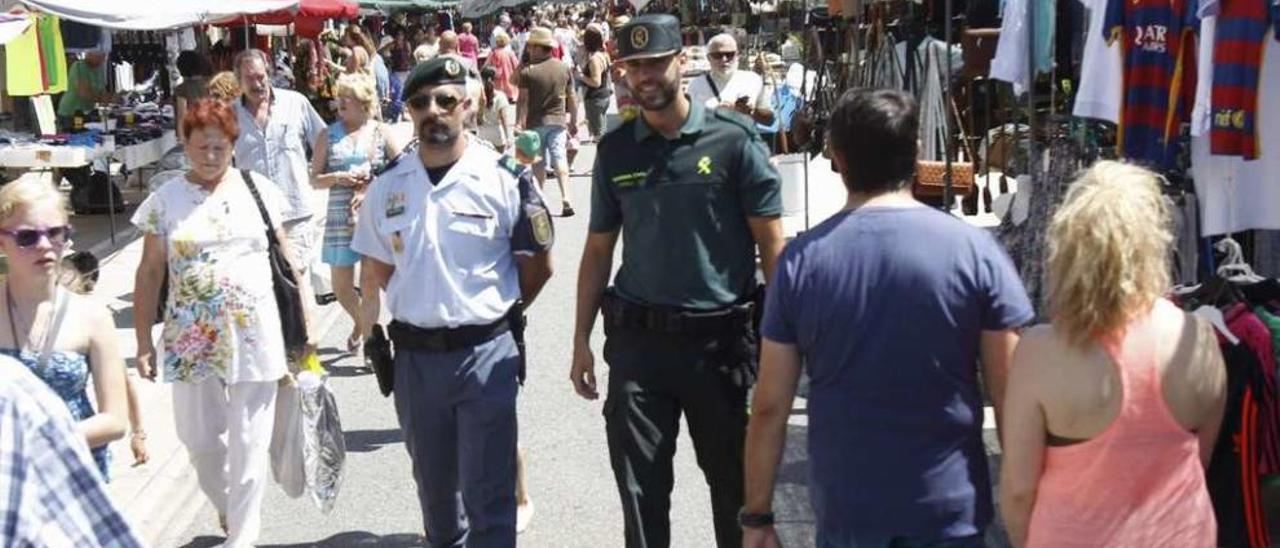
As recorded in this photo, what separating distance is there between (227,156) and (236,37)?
1533 cm

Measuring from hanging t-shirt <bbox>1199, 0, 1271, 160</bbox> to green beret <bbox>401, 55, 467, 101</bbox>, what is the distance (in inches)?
93.5

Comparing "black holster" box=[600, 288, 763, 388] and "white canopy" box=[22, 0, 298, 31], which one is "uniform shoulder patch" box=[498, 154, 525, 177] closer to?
"black holster" box=[600, 288, 763, 388]

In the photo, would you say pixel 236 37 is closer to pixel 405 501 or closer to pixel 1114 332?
pixel 405 501

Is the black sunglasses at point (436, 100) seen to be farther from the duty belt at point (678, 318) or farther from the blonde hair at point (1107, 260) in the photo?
the blonde hair at point (1107, 260)

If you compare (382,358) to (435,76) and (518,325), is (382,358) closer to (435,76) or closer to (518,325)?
(518,325)

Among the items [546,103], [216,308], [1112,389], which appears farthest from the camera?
[546,103]

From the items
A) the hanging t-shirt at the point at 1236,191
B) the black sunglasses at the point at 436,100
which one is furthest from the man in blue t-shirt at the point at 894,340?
the hanging t-shirt at the point at 1236,191

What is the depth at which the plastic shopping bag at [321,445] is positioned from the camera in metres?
6.59

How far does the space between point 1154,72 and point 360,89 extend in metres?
4.26

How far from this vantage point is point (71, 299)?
4961mm

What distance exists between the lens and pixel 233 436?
626 centimetres

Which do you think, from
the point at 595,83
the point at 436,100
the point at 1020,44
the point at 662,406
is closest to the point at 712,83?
the point at 1020,44

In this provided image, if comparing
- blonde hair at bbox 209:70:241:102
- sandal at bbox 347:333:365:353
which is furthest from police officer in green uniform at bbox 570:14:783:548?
sandal at bbox 347:333:365:353

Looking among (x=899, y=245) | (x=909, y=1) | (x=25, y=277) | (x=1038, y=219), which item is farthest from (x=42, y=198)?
(x=909, y=1)
